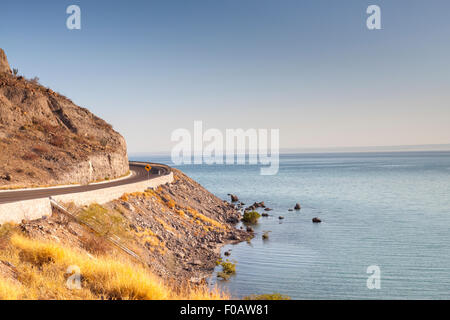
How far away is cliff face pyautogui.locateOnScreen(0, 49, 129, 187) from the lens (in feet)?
113

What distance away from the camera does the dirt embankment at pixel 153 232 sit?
18.7 meters

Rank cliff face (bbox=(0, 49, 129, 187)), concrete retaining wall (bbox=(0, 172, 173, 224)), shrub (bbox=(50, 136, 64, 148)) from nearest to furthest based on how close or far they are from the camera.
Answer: concrete retaining wall (bbox=(0, 172, 173, 224)), cliff face (bbox=(0, 49, 129, 187)), shrub (bbox=(50, 136, 64, 148))

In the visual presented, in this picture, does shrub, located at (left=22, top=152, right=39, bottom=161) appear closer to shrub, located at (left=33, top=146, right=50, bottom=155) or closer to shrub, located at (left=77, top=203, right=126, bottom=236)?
shrub, located at (left=33, top=146, right=50, bottom=155)

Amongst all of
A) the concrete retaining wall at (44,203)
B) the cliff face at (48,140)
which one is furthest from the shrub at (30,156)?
the concrete retaining wall at (44,203)

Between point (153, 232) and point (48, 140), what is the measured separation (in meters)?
23.1

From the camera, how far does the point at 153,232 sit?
27562mm

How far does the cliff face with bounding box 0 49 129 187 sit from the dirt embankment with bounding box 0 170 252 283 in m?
9.11

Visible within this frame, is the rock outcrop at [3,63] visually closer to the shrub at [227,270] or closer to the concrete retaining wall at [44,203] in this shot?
the concrete retaining wall at [44,203]

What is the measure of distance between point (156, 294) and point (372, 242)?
117ft

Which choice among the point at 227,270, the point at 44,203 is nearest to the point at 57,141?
the point at 44,203

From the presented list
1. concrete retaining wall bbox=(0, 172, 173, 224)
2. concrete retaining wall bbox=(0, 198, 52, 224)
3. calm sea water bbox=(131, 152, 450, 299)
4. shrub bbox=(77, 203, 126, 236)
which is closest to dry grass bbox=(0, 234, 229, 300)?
concrete retaining wall bbox=(0, 198, 52, 224)

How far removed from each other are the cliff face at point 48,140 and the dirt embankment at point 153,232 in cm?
911

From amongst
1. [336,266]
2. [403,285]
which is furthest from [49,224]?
[403,285]

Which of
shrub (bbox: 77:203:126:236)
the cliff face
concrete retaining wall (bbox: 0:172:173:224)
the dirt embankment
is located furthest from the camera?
the cliff face
